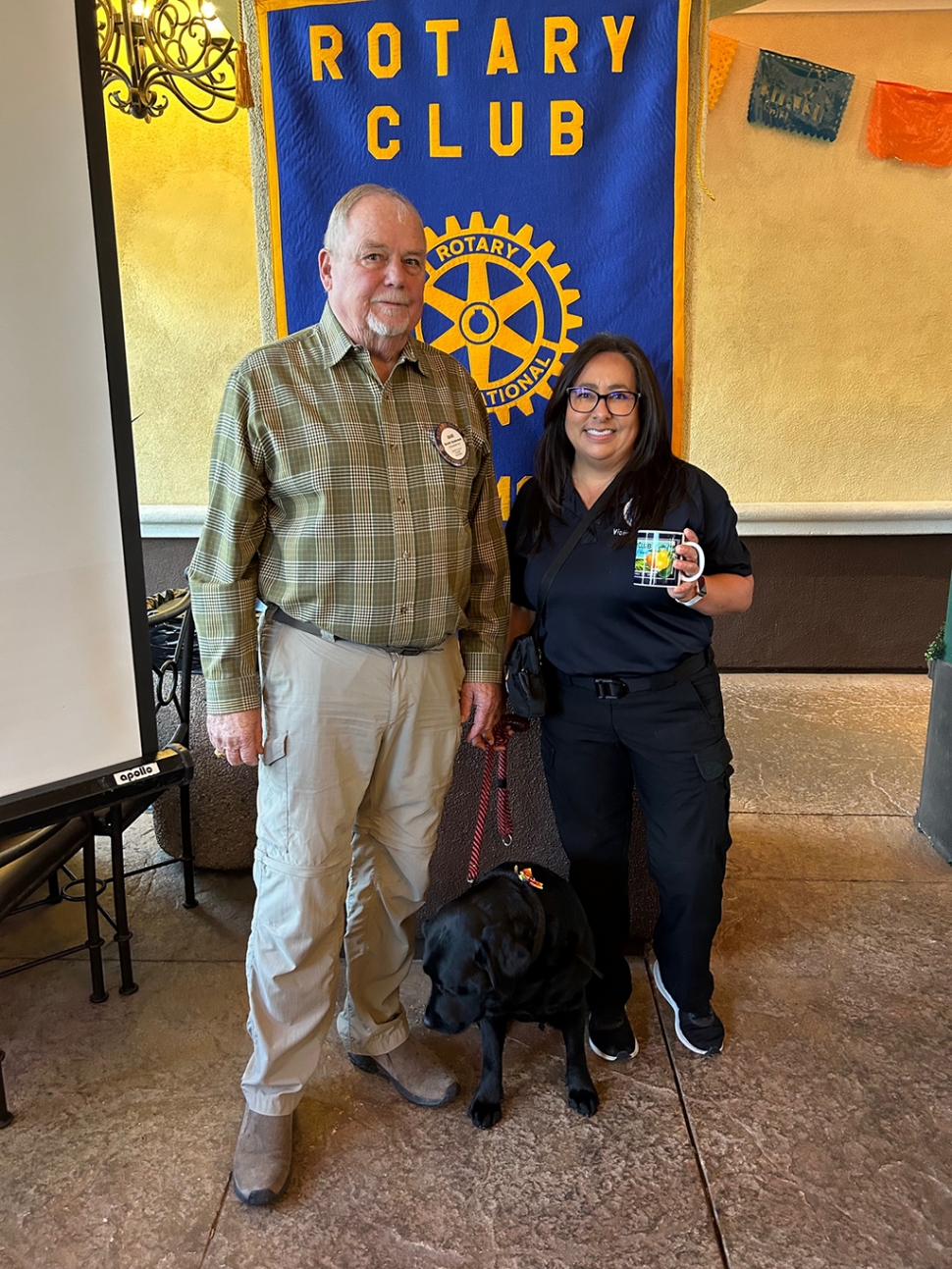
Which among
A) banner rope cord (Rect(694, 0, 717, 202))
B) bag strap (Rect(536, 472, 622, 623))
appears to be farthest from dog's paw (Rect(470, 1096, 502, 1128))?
banner rope cord (Rect(694, 0, 717, 202))

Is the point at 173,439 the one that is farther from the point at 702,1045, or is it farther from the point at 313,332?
the point at 702,1045

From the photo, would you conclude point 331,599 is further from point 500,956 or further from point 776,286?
point 776,286

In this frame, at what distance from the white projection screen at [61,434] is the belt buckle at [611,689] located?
928 millimetres

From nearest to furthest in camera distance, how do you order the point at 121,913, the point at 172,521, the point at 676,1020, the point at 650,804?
the point at 650,804, the point at 676,1020, the point at 121,913, the point at 172,521

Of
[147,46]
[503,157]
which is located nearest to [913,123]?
[503,157]

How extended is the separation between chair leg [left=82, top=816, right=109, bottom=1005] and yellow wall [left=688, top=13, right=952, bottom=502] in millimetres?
3642

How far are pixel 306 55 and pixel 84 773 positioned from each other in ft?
5.87

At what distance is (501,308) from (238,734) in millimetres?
1338

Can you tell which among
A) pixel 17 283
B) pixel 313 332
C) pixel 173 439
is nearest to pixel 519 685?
pixel 313 332

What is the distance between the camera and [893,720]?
414 cm

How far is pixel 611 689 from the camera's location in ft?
6.03

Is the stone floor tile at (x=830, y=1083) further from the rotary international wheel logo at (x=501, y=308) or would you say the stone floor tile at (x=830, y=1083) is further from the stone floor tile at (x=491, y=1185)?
the rotary international wheel logo at (x=501, y=308)

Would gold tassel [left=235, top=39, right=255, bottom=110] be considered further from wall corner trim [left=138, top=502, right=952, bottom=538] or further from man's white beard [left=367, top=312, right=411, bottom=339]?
wall corner trim [left=138, top=502, right=952, bottom=538]

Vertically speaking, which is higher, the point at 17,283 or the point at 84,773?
the point at 17,283
